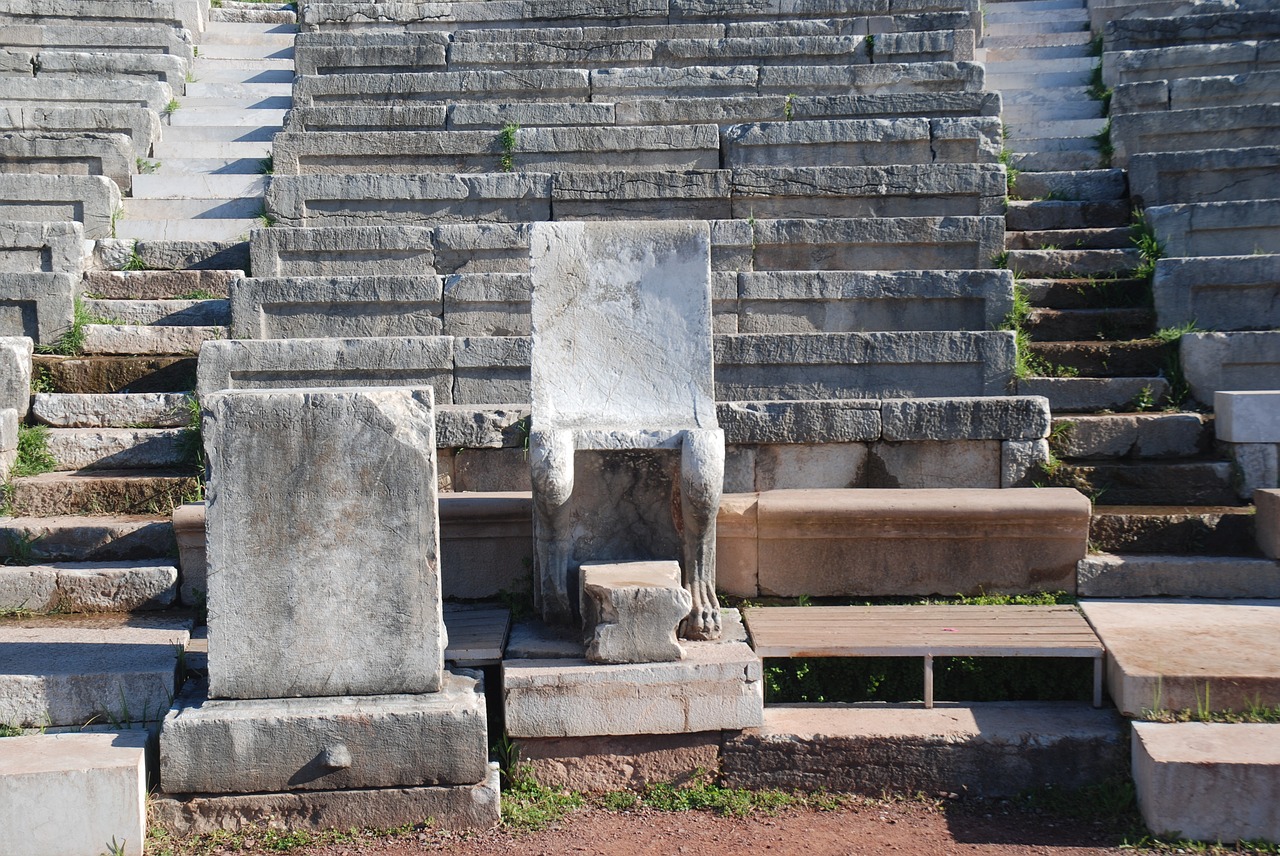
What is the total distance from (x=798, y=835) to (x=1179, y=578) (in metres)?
2.25

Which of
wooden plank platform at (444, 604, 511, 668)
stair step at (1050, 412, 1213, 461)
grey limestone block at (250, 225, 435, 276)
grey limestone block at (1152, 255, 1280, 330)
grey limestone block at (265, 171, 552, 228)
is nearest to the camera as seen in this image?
wooden plank platform at (444, 604, 511, 668)

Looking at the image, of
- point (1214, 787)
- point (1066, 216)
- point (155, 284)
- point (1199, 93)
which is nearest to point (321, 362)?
point (155, 284)

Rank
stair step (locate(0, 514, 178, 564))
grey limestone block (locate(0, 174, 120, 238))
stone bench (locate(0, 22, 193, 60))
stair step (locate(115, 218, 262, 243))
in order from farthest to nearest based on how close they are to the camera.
A: stone bench (locate(0, 22, 193, 60)), stair step (locate(115, 218, 262, 243)), grey limestone block (locate(0, 174, 120, 238)), stair step (locate(0, 514, 178, 564))

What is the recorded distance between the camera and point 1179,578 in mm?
4785

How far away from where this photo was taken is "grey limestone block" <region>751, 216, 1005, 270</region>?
6918 millimetres

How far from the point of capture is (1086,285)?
6.80 m

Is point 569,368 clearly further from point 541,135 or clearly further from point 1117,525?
point 541,135

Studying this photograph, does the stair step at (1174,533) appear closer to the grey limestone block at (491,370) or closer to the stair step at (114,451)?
the grey limestone block at (491,370)

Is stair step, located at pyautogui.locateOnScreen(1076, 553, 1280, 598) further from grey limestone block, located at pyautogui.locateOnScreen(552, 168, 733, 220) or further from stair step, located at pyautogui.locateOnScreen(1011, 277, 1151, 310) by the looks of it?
grey limestone block, located at pyautogui.locateOnScreen(552, 168, 733, 220)

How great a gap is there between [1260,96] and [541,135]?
5.40m

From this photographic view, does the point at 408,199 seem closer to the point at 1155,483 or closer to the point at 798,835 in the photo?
the point at 1155,483

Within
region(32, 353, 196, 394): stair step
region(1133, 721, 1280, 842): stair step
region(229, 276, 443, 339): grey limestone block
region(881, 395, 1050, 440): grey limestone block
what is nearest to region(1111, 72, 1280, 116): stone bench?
region(881, 395, 1050, 440): grey limestone block

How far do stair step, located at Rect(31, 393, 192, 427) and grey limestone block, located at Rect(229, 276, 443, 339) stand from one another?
26.7 inches

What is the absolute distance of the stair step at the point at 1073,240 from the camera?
285 inches
